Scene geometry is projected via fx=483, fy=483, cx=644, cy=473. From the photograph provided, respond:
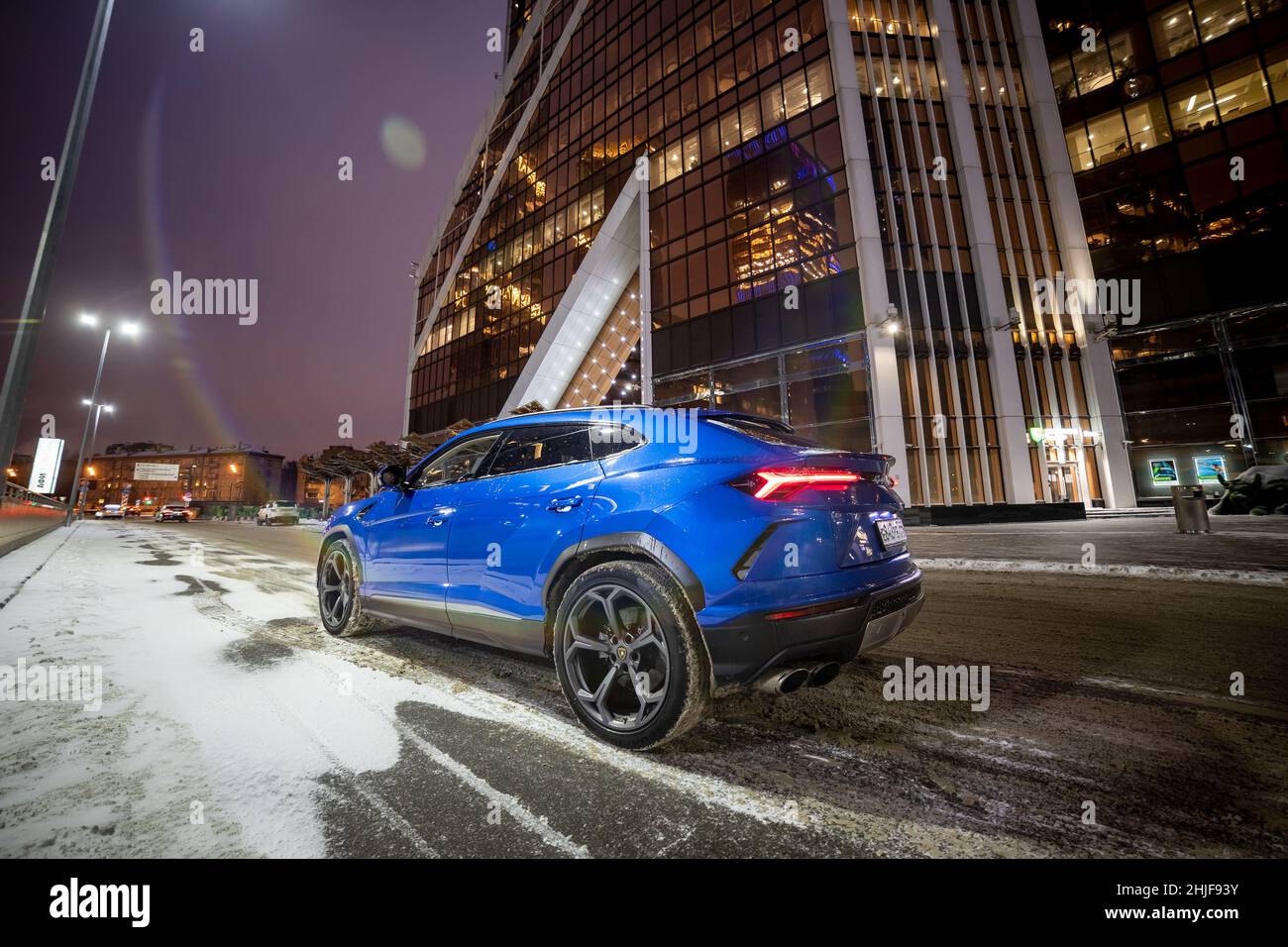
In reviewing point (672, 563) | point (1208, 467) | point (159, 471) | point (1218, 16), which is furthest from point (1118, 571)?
point (159, 471)

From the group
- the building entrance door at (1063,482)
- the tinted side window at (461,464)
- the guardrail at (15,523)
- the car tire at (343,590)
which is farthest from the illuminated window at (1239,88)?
the guardrail at (15,523)

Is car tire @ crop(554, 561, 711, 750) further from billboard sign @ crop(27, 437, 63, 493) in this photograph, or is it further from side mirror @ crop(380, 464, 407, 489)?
billboard sign @ crop(27, 437, 63, 493)

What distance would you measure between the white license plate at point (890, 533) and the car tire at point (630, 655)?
3.51 ft

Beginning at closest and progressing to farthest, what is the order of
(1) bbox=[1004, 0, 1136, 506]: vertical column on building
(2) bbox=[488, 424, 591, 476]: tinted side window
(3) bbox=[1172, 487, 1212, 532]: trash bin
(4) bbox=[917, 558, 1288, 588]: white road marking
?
(2) bbox=[488, 424, 591, 476]: tinted side window < (4) bbox=[917, 558, 1288, 588]: white road marking < (3) bbox=[1172, 487, 1212, 532]: trash bin < (1) bbox=[1004, 0, 1136, 506]: vertical column on building

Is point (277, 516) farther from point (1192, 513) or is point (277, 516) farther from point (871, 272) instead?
point (1192, 513)

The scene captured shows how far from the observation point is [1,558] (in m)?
8.69

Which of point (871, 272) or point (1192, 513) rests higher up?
point (871, 272)

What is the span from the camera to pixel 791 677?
2.03m

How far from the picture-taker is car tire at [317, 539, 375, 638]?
13.0 ft

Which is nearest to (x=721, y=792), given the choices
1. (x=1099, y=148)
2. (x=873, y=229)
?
(x=873, y=229)

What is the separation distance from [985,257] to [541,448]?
2191cm

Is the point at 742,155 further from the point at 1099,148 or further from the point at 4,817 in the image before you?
the point at 4,817

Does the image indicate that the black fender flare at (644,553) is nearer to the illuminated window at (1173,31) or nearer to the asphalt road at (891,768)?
the asphalt road at (891,768)

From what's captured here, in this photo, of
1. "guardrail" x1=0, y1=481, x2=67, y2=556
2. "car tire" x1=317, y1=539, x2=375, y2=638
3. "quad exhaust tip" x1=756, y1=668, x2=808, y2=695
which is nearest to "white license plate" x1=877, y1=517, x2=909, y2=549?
"quad exhaust tip" x1=756, y1=668, x2=808, y2=695
